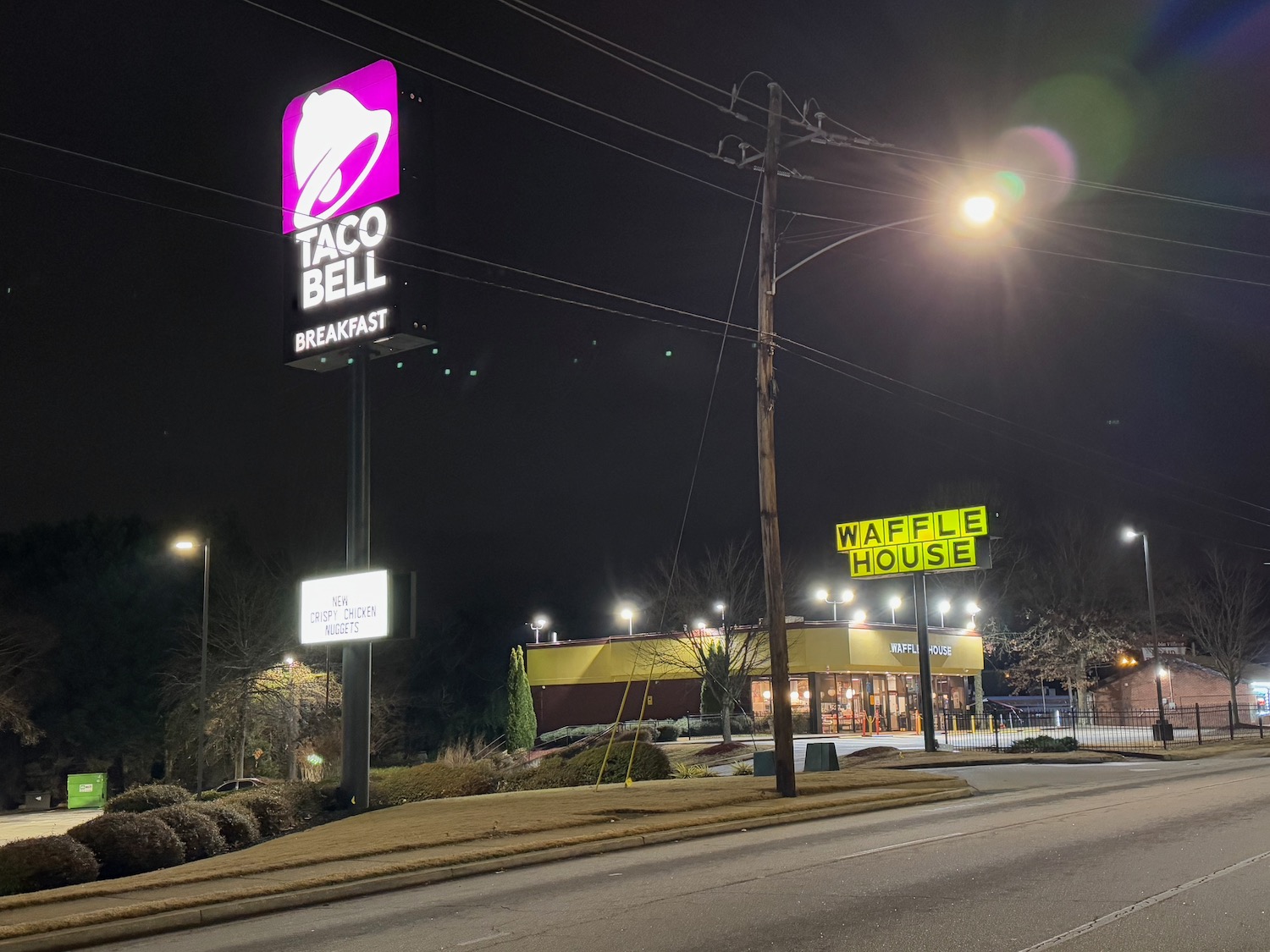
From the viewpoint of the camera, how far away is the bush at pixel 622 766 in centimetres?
2703

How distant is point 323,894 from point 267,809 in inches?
326

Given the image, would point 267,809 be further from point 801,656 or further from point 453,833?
point 801,656

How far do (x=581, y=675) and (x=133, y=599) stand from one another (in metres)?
25.0

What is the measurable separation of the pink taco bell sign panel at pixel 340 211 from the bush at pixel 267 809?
9.23m

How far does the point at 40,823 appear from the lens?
4028 cm

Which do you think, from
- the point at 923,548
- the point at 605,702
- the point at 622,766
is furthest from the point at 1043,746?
the point at 605,702

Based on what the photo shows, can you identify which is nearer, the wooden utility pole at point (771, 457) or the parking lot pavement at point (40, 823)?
the wooden utility pole at point (771, 457)

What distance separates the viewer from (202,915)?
11.4 metres

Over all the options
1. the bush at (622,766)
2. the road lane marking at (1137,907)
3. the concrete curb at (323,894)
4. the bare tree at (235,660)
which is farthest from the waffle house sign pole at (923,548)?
the bare tree at (235,660)

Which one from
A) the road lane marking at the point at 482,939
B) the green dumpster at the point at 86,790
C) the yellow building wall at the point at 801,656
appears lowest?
the green dumpster at the point at 86,790

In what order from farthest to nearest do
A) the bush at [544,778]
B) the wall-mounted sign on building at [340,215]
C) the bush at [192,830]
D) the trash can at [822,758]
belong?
1. the trash can at [822,758]
2. the bush at [544,778]
3. the wall-mounted sign on building at [340,215]
4. the bush at [192,830]

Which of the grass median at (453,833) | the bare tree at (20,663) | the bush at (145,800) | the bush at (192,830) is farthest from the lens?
the bare tree at (20,663)

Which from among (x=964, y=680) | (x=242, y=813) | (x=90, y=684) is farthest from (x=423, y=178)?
(x=964, y=680)

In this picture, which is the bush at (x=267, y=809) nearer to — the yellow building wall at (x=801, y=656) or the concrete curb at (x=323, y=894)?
the concrete curb at (x=323, y=894)
